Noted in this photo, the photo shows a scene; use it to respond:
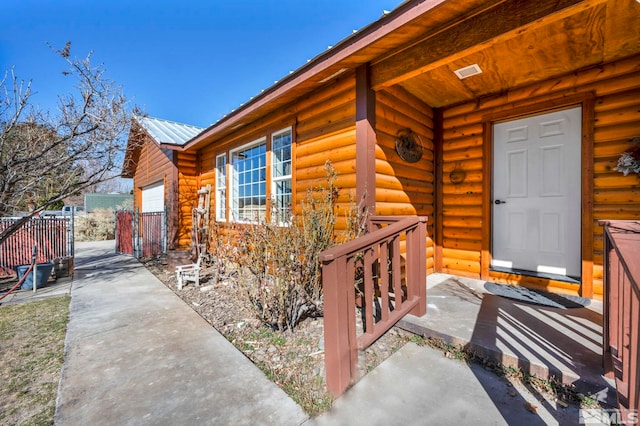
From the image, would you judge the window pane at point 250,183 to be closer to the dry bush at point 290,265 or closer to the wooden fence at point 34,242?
the dry bush at point 290,265

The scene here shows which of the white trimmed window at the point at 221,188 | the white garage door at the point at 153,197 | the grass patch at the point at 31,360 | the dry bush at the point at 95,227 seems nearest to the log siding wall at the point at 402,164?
the grass patch at the point at 31,360

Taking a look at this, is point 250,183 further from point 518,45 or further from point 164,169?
point 518,45

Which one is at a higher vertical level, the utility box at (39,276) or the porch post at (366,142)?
the porch post at (366,142)

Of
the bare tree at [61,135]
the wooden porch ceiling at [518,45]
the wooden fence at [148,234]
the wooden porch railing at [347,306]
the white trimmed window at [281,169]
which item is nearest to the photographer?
the wooden porch railing at [347,306]

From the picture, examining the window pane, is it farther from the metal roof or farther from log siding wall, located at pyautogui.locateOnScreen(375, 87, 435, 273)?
log siding wall, located at pyautogui.locateOnScreen(375, 87, 435, 273)

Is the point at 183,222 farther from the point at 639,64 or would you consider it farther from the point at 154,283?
the point at 639,64

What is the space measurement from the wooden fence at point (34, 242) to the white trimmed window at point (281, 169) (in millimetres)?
4693

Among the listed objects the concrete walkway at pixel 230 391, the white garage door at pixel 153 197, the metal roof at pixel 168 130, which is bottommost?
the concrete walkway at pixel 230 391

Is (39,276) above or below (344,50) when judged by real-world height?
below

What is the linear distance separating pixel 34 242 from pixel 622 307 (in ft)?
27.9

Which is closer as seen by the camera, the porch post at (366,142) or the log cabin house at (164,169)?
the porch post at (366,142)

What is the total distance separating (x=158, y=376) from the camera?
1959mm

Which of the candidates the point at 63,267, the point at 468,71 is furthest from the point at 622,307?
the point at 63,267

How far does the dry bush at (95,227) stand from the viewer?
39.0ft
